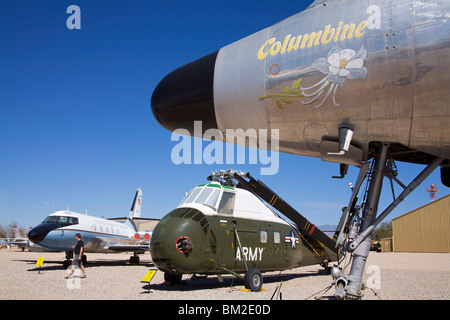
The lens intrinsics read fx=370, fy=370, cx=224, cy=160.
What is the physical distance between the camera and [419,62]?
428 centimetres

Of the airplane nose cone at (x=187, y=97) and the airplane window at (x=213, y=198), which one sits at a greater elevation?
the airplane nose cone at (x=187, y=97)

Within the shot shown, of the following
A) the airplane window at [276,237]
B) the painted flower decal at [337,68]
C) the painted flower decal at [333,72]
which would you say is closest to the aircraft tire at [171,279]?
the airplane window at [276,237]

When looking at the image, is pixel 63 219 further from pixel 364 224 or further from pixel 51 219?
pixel 364 224

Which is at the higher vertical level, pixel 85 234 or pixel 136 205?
pixel 136 205

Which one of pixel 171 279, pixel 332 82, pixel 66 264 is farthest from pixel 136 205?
pixel 332 82

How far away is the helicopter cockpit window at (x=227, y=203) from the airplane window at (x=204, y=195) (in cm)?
39

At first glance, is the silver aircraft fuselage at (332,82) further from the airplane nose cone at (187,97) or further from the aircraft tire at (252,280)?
the aircraft tire at (252,280)

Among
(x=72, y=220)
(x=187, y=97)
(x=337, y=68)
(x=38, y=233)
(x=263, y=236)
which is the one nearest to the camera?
(x=337, y=68)

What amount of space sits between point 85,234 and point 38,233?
2.68 metres

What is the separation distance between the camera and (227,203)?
9.94 m

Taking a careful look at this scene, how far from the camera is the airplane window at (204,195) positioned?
9672 millimetres

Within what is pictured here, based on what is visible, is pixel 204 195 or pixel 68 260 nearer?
pixel 204 195

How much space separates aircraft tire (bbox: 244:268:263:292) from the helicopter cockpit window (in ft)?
5.41
